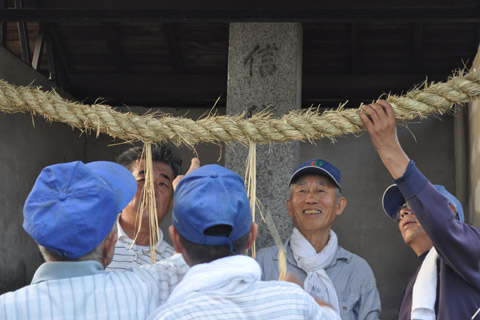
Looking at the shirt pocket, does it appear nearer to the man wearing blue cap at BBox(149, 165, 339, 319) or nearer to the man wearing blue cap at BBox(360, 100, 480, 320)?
the man wearing blue cap at BBox(360, 100, 480, 320)

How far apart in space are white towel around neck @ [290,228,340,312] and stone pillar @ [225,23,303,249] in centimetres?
53

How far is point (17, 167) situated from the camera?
16.2ft

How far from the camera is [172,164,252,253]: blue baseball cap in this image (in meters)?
1.42

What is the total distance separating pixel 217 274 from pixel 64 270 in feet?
1.30

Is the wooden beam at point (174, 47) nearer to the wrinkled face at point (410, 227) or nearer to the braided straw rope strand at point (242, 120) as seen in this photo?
the braided straw rope strand at point (242, 120)

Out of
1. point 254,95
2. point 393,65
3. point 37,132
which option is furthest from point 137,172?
point 393,65

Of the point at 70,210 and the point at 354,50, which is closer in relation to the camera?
the point at 70,210

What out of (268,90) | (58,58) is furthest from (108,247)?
(58,58)

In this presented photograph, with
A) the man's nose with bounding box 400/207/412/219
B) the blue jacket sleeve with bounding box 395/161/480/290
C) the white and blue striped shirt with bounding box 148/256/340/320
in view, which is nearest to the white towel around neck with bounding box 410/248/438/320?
the blue jacket sleeve with bounding box 395/161/480/290

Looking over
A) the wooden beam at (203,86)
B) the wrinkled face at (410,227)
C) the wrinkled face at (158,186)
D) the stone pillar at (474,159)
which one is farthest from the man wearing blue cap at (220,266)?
the wooden beam at (203,86)

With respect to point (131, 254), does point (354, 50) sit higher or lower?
higher

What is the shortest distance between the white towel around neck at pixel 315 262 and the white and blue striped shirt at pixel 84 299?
1.30m

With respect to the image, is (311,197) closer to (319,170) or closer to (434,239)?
(319,170)

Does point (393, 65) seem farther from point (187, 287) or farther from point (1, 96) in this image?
point (187, 287)
